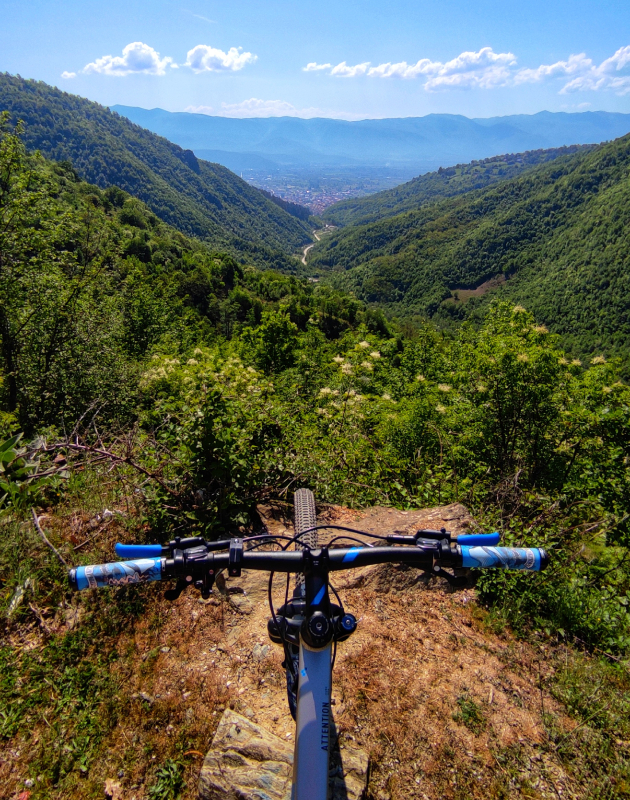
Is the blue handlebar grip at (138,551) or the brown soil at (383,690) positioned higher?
the blue handlebar grip at (138,551)

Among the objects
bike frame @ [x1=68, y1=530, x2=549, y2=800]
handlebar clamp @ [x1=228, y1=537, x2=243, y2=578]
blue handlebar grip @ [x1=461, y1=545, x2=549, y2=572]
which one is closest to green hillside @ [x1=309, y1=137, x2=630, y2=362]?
blue handlebar grip @ [x1=461, y1=545, x2=549, y2=572]

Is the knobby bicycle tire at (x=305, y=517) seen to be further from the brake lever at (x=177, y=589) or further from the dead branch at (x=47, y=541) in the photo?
the dead branch at (x=47, y=541)

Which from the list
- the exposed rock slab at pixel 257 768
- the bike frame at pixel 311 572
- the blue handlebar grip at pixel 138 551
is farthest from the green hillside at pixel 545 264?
the blue handlebar grip at pixel 138 551

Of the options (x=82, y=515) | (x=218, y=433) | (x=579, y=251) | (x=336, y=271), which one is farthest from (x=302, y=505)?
(x=336, y=271)

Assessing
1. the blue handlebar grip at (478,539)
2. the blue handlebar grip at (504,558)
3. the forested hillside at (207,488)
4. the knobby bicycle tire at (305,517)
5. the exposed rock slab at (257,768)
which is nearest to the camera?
the blue handlebar grip at (504,558)

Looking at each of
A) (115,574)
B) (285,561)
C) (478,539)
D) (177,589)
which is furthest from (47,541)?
(478,539)

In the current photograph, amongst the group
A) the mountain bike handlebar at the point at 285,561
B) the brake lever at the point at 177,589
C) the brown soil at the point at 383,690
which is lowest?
the brown soil at the point at 383,690

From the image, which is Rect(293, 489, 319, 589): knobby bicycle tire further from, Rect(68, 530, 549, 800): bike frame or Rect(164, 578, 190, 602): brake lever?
Rect(164, 578, 190, 602): brake lever

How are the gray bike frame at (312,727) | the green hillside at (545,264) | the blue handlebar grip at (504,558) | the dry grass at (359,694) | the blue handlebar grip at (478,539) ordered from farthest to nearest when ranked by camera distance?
the green hillside at (545,264) < the dry grass at (359,694) < the blue handlebar grip at (478,539) < the blue handlebar grip at (504,558) < the gray bike frame at (312,727)
